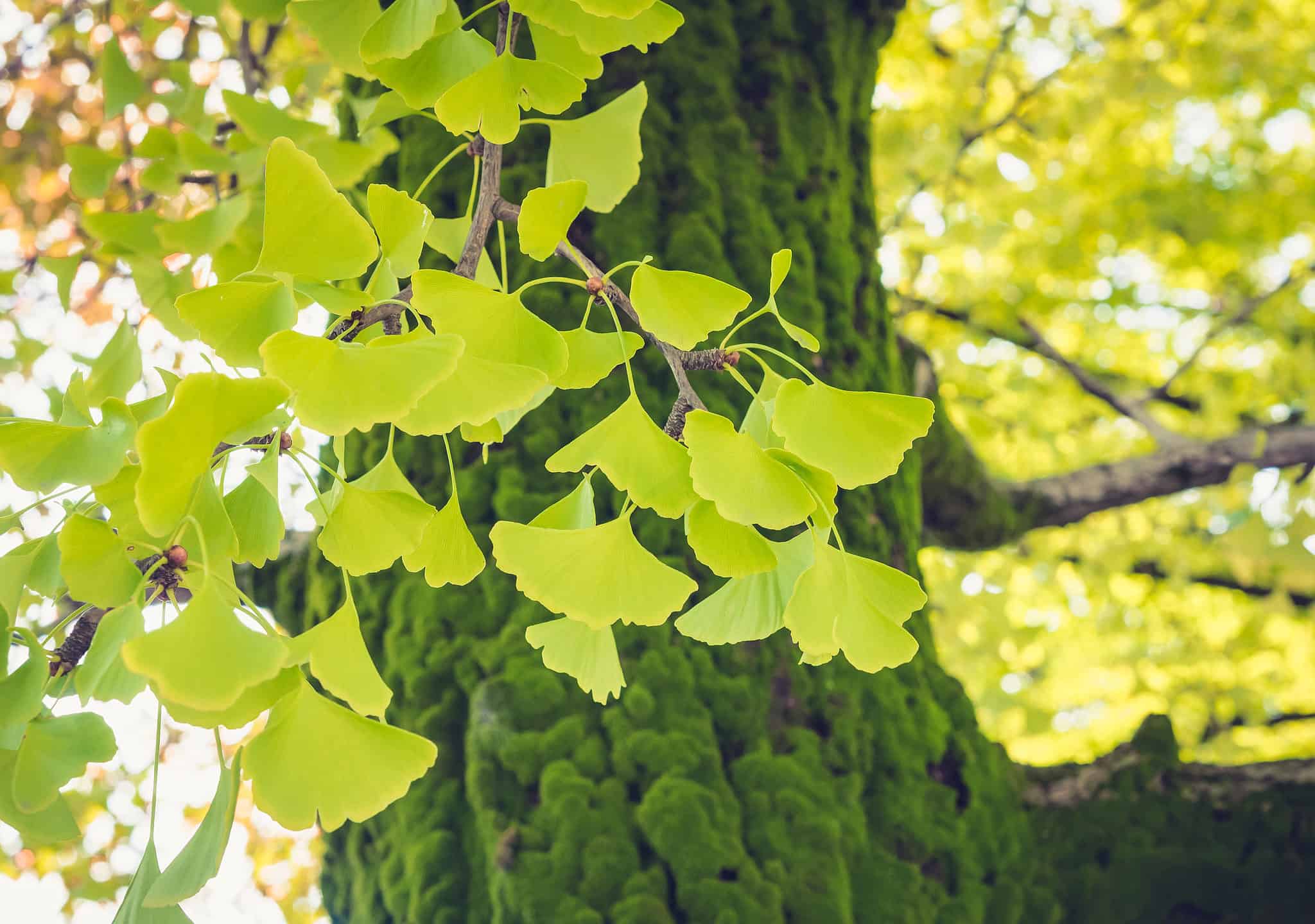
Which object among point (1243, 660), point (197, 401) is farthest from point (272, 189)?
point (1243, 660)

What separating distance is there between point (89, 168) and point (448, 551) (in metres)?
1.17

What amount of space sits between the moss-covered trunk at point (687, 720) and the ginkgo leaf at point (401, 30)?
2.36ft

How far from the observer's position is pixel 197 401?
42 cm

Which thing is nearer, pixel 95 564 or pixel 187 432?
pixel 187 432

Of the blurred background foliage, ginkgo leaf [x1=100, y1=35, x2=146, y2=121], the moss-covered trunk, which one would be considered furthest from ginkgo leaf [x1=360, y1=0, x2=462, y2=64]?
the blurred background foliage

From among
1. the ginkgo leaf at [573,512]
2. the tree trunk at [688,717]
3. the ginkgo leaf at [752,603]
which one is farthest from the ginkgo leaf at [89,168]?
the ginkgo leaf at [752,603]

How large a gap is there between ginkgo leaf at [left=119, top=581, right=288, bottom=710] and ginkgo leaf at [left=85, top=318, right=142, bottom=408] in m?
0.49

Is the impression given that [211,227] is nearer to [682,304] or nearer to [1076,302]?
[682,304]

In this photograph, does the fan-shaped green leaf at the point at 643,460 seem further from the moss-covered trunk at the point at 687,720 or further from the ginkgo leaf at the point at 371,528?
the moss-covered trunk at the point at 687,720

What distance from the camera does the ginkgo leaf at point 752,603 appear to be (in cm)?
61

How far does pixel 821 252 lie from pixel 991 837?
924 mm

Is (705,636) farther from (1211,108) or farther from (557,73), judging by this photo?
(1211,108)

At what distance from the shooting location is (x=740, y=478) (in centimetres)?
49

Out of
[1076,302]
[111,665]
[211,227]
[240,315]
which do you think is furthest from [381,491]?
[1076,302]
